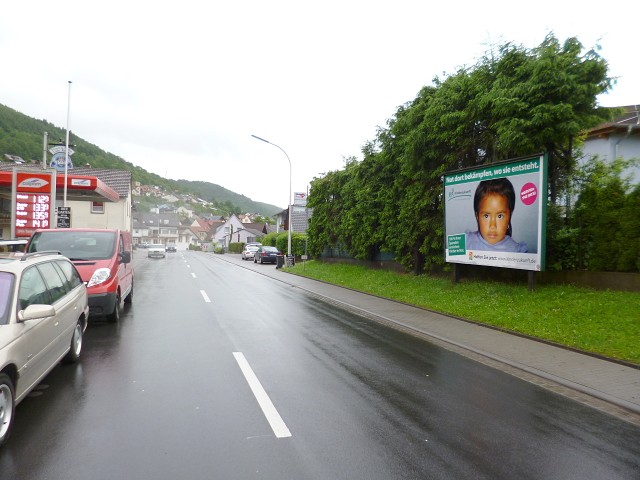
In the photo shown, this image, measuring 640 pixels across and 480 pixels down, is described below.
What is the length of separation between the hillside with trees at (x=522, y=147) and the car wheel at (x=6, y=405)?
11.3 m

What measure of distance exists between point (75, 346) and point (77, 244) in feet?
13.3

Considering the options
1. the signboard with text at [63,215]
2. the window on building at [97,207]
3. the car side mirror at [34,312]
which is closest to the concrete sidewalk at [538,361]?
the car side mirror at [34,312]

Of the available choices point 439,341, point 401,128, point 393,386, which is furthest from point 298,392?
point 401,128

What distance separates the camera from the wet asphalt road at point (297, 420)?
3623 millimetres

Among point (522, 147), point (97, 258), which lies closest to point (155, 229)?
point (97, 258)

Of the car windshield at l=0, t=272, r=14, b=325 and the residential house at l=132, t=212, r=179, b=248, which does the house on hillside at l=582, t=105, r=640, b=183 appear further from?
the residential house at l=132, t=212, r=179, b=248

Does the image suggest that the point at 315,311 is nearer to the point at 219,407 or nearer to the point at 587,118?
the point at 219,407

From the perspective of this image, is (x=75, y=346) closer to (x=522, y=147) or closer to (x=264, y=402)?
(x=264, y=402)

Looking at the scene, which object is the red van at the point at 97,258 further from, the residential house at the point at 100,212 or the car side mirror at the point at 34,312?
the residential house at the point at 100,212

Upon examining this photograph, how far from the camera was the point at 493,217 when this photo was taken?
1247cm

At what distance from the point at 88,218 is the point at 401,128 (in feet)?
125

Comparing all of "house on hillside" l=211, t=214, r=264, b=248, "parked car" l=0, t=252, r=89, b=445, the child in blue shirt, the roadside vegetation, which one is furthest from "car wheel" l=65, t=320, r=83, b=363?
"house on hillside" l=211, t=214, r=264, b=248

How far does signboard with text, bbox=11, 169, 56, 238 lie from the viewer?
16.3 m

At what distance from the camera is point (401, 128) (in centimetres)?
1661
